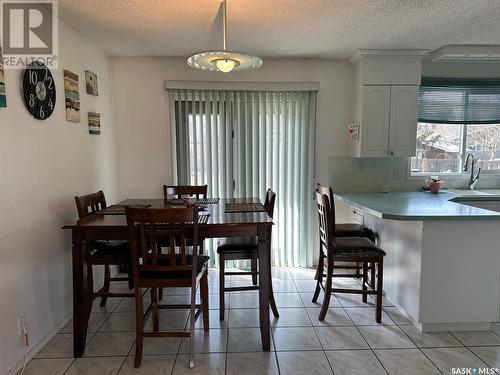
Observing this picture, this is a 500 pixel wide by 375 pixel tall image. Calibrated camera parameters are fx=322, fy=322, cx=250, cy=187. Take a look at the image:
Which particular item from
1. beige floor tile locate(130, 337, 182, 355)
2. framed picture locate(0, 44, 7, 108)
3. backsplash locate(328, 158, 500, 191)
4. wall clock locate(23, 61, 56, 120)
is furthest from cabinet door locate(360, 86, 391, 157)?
framed picture locate(0, 44, 7, 108)

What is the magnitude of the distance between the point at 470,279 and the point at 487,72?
8.67 ft

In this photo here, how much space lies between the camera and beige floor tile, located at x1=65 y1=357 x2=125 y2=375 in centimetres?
194

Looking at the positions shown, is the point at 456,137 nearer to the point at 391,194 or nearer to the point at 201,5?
the point at 391,194

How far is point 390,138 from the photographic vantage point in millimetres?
3385

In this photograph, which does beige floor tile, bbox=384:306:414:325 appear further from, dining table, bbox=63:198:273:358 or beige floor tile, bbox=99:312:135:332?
beige floor tile, bbox=99:312:135:332

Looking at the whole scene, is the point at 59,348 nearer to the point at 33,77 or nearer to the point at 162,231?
the point at 162,231

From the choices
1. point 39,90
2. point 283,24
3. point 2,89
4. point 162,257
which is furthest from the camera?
point 283,24

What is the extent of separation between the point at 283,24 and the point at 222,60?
2.91ft

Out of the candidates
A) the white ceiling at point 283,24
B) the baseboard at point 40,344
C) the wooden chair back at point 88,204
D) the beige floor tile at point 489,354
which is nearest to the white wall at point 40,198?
the baseboard at point 40,344

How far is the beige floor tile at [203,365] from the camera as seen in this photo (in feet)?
6.33

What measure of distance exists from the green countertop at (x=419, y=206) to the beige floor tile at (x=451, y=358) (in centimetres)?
86

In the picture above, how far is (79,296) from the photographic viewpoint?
6.73 feet

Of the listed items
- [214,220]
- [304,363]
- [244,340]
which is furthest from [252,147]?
[304,363]

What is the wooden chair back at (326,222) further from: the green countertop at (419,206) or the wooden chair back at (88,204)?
the wooden chair back at (88,204)
